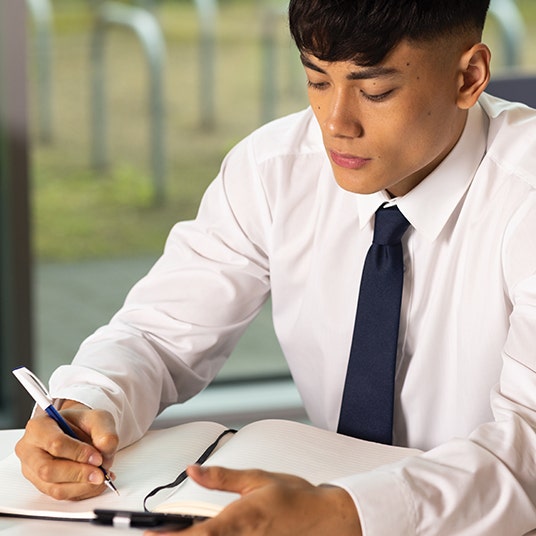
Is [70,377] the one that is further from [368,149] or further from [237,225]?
[368,149]

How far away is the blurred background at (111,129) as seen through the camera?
10.0 ft

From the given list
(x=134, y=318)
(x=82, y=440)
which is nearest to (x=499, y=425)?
(x=82, y=440)

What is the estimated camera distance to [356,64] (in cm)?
139

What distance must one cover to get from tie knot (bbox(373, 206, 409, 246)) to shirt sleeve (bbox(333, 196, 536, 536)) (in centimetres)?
24

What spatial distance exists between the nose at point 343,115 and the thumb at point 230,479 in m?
0.47

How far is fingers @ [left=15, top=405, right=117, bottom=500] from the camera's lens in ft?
4.27

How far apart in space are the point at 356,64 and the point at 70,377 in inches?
22.6

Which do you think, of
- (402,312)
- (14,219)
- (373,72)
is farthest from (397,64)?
(14,219)

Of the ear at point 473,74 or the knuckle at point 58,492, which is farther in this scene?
the ear at point 473,74

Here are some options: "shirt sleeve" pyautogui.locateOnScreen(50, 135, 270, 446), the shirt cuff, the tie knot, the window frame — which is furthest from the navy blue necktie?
the window frame

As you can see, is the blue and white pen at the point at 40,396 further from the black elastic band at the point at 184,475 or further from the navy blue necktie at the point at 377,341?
the navy blue necktie at the point at 377,341

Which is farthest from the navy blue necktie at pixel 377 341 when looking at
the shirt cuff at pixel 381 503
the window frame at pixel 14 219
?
the window frame at pixel 14 219

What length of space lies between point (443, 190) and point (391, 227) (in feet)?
0.29

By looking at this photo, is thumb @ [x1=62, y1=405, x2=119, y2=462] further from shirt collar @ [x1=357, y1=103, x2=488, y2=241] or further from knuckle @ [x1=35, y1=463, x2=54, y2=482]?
shirt collar @ [x1=357, y1=103, x2=488, y2=241]
